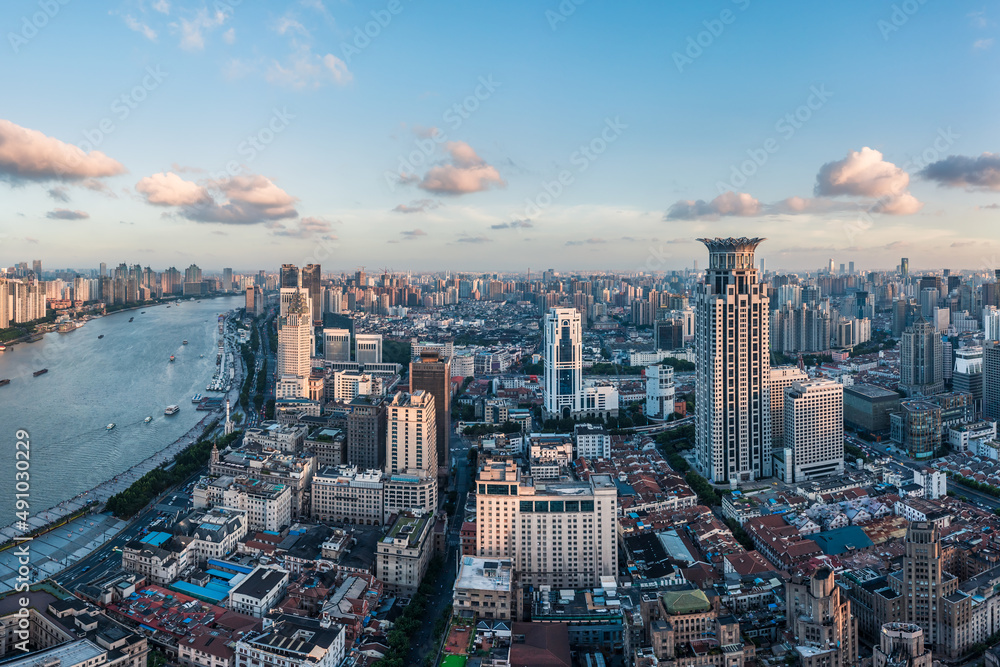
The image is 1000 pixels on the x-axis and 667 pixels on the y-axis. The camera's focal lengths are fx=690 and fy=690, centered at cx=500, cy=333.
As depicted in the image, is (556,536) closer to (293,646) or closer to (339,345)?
(293,646)

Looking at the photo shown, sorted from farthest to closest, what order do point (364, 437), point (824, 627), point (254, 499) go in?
point (364, 437)
point (254, 499)
point (824, 627)

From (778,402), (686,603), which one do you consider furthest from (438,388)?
(686,603)

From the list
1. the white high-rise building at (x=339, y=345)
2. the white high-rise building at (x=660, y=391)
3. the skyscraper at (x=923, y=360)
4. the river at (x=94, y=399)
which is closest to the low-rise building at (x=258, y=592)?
the river at (x=94, y=399)

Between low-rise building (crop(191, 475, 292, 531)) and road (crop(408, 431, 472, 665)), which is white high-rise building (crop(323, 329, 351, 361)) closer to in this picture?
road (crop(408, 431, 472, 665))

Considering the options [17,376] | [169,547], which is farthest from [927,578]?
[17,376]

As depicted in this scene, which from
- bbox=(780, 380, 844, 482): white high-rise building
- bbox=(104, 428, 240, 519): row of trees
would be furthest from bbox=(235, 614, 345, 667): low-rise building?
bbox=(780, 380, 844, 482): white high-rise building

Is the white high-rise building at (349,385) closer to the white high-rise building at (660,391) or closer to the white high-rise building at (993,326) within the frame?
the white high-rise building at (660,391)
